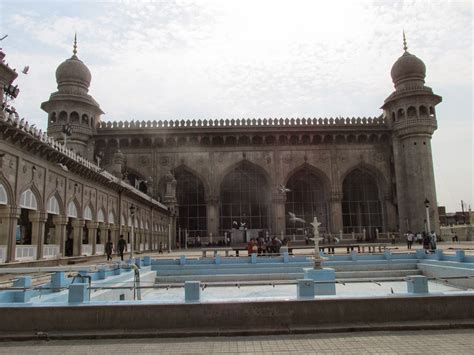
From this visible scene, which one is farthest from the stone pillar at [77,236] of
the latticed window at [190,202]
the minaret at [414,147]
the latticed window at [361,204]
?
the minaret at [414,147]

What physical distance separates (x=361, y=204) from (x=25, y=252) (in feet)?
97.2

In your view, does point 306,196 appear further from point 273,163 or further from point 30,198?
point 30,198

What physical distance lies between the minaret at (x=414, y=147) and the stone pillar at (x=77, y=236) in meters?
26.6

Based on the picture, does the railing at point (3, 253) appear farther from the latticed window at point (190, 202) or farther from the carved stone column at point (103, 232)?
the latticed window at point (190, 202)

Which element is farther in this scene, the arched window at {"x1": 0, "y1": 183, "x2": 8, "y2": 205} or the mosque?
the mosque

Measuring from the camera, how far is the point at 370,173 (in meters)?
37.2

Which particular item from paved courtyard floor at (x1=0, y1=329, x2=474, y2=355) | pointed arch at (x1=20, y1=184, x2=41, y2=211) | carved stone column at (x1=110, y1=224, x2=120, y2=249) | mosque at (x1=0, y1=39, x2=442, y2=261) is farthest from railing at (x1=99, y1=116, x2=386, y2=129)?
paved courtyard floor at (x1=0, y1=329, x2=474, y2=355)

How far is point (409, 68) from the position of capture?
36.2m

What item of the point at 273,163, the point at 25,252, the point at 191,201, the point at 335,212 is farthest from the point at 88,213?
the point at 335,212

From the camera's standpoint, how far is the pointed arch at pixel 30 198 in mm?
13391

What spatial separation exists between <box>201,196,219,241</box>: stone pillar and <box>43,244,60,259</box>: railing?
19.9 meters

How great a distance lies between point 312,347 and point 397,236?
32.4 meters

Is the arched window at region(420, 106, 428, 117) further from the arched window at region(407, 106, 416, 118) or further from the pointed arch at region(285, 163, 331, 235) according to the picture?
the pointed arch at region(285, 163, 331, 235)

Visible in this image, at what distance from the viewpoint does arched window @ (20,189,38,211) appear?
13.3 meters
